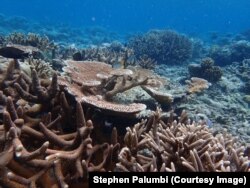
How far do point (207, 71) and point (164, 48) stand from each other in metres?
5.71

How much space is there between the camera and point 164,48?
15609 millimetres

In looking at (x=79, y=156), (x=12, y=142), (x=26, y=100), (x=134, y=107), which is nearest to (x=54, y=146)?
(x=79, y=156)

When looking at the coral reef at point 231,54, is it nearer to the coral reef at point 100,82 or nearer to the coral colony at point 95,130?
the coral colony at point 95,130

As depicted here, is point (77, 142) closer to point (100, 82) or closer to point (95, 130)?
point (95, 130)

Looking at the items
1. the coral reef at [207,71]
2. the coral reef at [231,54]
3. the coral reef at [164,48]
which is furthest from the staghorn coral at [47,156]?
the coral reef at [231,54]

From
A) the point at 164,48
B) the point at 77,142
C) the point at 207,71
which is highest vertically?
the point at 164,48

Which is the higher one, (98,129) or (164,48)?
(164,48)

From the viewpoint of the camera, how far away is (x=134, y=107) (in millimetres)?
4340

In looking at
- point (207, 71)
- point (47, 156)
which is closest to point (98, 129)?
point (47, 156)

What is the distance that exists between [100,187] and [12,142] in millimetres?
1026

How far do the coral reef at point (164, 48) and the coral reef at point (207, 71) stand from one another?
4.62 meters

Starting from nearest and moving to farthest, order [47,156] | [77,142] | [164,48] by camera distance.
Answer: [47,156] < [77,142] < [164,48]

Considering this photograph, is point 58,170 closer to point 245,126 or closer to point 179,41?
point 245,126

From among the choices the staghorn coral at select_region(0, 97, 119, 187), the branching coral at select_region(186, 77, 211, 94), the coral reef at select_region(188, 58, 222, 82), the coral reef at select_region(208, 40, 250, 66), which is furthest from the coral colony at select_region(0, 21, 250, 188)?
the coral reef at select_region(208, 40, 250, 66)
